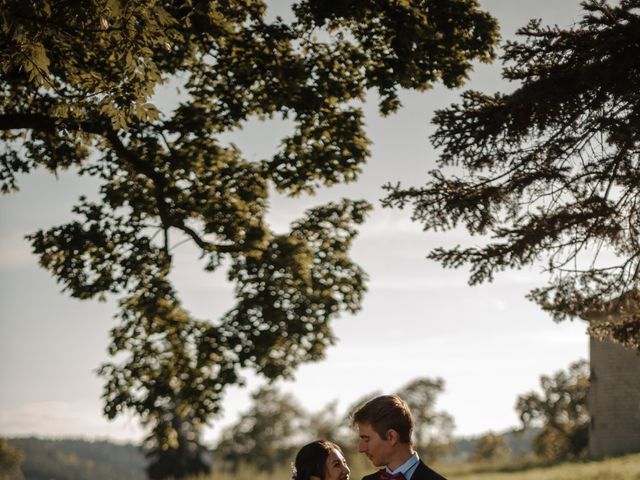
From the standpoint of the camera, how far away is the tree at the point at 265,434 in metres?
74.4

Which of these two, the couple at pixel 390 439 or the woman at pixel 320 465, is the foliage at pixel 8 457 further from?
the couple at pixel 390 439

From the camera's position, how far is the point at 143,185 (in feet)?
51.7

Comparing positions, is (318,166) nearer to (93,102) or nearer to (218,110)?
(218,110)

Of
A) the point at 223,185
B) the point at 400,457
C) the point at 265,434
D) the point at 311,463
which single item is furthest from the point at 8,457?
the point at 400,457

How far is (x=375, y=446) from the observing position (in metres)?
5.07

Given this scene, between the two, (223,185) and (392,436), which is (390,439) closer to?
(392,436)

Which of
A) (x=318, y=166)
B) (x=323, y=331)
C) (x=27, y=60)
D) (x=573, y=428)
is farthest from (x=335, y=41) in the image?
(x=573, y=428)

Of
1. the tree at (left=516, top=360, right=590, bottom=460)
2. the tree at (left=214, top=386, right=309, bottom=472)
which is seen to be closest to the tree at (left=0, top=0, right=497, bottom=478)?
the tree at (left=516, top=360, right=590, bottom=460)

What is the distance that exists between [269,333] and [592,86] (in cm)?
791

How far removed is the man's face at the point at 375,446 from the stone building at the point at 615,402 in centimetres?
3427

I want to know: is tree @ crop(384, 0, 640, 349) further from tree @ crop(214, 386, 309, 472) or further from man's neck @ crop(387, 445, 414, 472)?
tree @ crop(214, 386, 309, 472)

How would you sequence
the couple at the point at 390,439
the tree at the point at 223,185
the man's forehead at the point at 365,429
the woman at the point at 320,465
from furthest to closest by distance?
the tree at the point at 223,185, the woman at the point at 320,465, the man's forehead at the point at 365,429, the couple at the point at 390,439

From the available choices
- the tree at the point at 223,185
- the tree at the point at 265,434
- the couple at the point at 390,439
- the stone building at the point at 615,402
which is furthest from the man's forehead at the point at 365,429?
the tree at the point at 265,434

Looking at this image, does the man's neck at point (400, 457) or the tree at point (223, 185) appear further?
the tree at point (223, 185)
